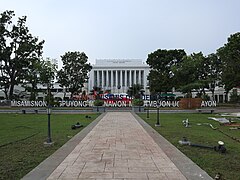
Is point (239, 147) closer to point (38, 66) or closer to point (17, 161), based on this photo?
point (17, 161)

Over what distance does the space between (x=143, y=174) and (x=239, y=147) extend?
4521 millimetres

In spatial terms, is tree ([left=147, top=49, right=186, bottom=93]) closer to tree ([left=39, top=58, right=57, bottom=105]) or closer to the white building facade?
tree ([left=39, top=58, right=57, bottom=105])

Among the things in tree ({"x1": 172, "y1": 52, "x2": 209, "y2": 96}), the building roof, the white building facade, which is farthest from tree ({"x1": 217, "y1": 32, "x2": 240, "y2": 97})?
the building roof

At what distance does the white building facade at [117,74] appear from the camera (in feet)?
284

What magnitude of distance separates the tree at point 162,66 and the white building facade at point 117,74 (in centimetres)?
3463

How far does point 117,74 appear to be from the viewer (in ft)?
288

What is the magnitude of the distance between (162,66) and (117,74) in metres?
37.5

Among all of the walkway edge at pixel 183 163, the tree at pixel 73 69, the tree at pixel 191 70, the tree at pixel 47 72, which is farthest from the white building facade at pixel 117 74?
the walkway edge at pixel 183 163

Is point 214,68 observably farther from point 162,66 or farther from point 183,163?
point 183,163

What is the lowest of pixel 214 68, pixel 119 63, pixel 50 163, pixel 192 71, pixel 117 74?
pixel 50 163

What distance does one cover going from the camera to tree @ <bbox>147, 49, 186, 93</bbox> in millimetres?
48625

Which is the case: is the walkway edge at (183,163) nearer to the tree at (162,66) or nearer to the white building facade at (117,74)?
the tree at (162,66)

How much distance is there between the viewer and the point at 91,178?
534 cm

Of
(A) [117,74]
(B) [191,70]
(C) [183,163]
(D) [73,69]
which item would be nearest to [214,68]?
(B) [191,70]
